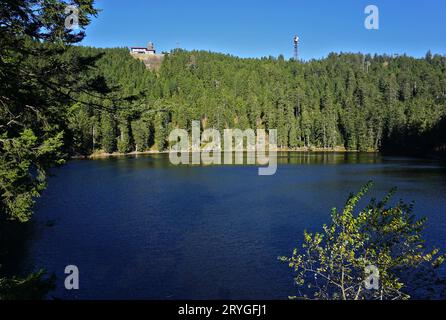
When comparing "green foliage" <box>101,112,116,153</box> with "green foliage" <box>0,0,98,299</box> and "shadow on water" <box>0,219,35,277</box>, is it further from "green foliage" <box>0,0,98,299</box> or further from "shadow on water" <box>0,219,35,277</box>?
"green foliage" <box>0,0,98,299</box>

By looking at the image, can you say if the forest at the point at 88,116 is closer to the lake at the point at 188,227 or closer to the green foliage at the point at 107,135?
the green foliage at the point at 107,135

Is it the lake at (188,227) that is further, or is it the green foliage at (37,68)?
the lake at (188,227)

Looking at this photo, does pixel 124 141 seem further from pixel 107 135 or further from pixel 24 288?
pixel 24 288

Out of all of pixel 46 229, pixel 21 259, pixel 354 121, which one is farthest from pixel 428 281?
pixel 354 121

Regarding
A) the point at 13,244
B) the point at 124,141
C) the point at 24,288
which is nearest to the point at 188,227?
the point at 13,244

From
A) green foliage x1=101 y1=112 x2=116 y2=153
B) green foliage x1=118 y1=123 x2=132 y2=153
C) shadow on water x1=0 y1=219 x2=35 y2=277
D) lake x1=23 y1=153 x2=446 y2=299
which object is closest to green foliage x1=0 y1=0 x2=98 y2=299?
lake x1=23 y1=153 x2=446 y2=299

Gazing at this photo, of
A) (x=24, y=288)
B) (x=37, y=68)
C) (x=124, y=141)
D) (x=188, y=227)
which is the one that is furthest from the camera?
(x=124, y=141)

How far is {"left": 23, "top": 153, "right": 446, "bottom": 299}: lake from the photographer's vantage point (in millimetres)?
27156

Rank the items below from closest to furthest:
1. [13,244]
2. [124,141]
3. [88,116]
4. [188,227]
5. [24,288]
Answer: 1. [24,288]
2. [13,244]
3. [188,227]
4. [88,116]
5. [124,141]

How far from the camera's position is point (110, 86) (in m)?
11.6

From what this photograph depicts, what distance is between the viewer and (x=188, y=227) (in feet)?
133

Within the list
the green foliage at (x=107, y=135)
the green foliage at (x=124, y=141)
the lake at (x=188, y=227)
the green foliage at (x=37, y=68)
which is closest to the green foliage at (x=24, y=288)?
the green foliage at (x=37, y=68)

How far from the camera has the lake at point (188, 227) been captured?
2716cm
